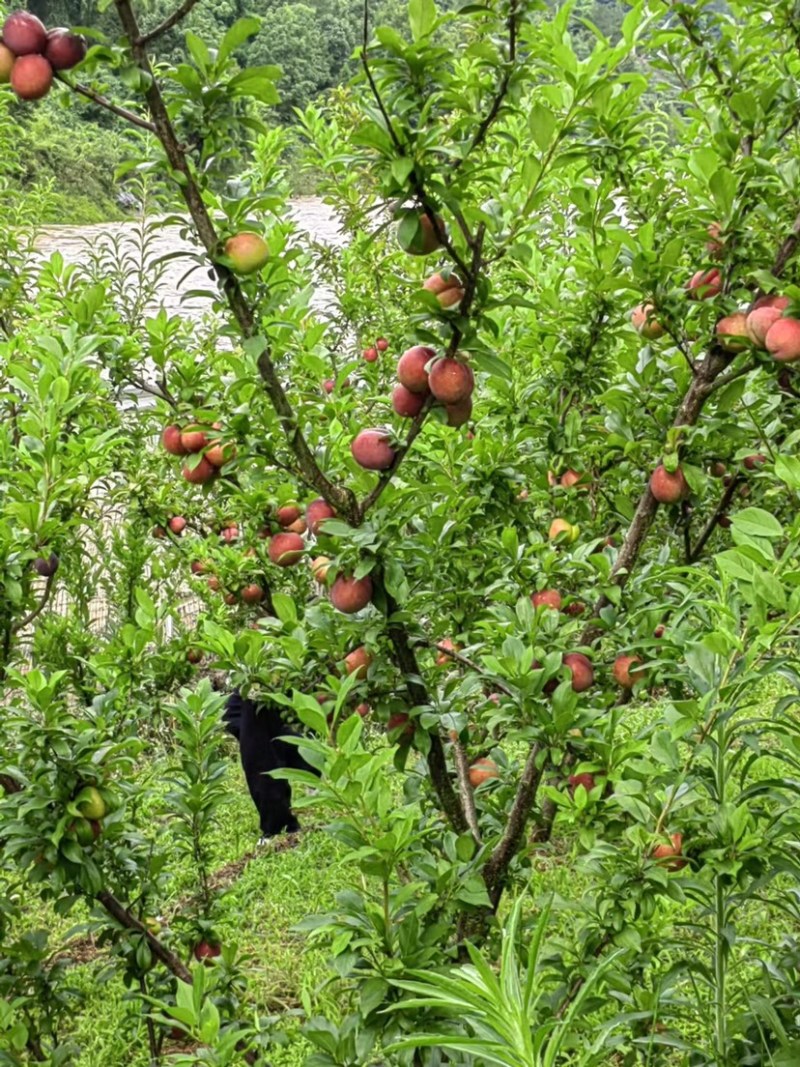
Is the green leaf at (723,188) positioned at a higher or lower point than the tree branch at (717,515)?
higher

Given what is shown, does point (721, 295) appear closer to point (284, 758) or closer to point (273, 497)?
point (273, 497)

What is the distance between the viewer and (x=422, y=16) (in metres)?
0.98

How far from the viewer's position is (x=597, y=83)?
1102 mm

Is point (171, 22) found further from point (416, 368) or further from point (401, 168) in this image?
point (416, 368)

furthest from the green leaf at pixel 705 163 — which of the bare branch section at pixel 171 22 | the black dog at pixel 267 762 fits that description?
the black dog at pixel 267 762

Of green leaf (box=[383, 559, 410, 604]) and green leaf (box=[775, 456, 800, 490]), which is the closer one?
green leaf (box=[775, 456, 800, 490])

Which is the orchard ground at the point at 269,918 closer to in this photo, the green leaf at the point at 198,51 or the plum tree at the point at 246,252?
the plum tree at the point at 246,252

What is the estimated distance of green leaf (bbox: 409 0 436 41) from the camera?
970mm

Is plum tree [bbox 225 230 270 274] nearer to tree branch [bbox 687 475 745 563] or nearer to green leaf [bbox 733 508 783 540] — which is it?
green leaf [bbox 733 508 783 540]

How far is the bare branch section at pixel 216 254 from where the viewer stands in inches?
36.3

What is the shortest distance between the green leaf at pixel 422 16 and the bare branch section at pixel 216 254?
0.28 m

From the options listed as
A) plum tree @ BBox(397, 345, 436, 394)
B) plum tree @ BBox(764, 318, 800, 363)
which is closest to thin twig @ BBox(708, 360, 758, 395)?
plum tree @ BBox(764, 318, 800, 363)

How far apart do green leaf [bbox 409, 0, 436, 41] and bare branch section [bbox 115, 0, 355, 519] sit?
0.28 metres

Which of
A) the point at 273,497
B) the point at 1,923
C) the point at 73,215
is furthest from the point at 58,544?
the point at 73,215
